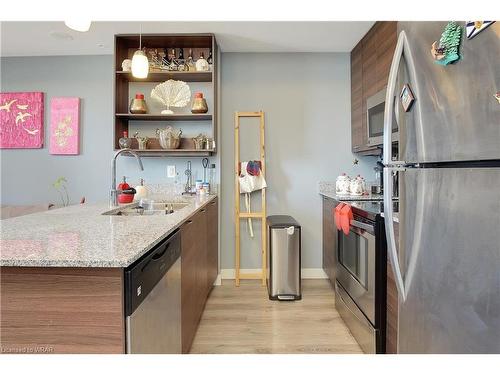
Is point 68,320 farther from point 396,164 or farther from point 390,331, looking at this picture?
point 390,331

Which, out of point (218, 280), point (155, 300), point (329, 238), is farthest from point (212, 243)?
point (155, 300)

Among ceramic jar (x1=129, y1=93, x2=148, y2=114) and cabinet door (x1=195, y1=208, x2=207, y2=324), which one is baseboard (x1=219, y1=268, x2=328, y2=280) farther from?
ceramic jar (x1=129, y1=93, x2=148, y2=114)

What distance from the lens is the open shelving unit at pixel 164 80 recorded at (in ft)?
10.00

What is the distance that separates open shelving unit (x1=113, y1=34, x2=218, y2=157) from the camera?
305 centimetres

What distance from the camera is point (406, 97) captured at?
109cm

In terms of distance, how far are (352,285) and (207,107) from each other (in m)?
2.06

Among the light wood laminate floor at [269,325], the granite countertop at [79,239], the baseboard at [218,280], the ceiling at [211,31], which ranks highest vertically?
the ceiling at [211,31]

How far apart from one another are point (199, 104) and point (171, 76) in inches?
16.9

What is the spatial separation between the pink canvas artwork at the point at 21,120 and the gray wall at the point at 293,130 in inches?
79.1

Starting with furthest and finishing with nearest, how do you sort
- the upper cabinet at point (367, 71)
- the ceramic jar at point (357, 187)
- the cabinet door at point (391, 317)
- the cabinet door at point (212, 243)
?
1. the ceramic jar at point (357, 187)
2. the cabinet door at point (212, 243)
3. the upper cabinet at point (367, 71)
4. the cabinet door at point (391, 317)

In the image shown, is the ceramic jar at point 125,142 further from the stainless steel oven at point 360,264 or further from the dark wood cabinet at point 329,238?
the stainless steel oven at point 360,264

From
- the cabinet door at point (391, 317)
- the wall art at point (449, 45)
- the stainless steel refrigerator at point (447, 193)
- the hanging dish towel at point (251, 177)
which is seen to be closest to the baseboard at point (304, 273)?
the hanging dish towel at point (251, 177)

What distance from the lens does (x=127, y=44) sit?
3.18 meters
